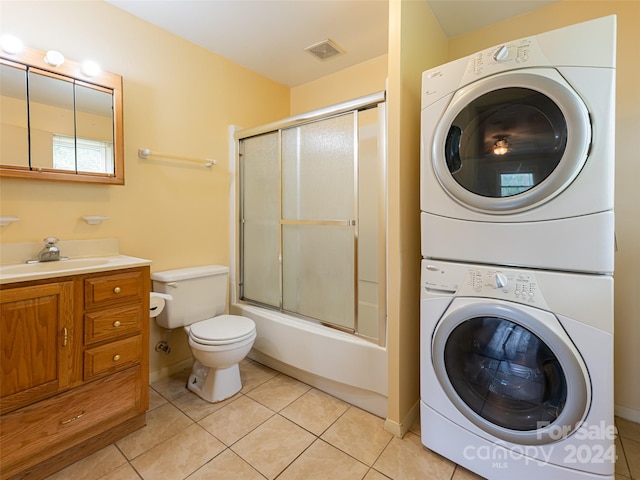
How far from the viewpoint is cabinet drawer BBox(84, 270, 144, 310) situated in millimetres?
1386

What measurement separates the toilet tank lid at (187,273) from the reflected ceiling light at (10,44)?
1.31 meters

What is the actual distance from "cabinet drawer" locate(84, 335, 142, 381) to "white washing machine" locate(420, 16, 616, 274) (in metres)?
Answer: 1.54

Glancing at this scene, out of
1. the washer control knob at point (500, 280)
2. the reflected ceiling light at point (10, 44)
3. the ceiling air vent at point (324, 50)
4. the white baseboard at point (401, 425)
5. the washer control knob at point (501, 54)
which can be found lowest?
the white baseboard at point (401, 425)

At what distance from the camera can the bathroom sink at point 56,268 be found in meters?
1.20

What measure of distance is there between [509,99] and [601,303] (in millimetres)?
811

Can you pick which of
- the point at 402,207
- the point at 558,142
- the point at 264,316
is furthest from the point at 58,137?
the point at 558,142

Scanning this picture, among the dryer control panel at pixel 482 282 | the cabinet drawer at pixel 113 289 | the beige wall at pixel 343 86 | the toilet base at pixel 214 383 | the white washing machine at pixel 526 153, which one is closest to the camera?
the white washing machine at pixel 526 153

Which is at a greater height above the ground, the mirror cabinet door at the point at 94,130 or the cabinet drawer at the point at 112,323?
the mirror cabinet door at the point at 94,130

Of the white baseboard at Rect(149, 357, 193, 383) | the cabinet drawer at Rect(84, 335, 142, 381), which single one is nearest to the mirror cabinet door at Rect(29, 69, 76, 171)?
the cabinet drawer at Rect(84, 335, 142, 381)

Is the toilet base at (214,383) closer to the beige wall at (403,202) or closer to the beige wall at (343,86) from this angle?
the beige wall at (403,202)

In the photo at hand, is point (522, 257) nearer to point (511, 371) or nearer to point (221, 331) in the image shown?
point (511, 371)

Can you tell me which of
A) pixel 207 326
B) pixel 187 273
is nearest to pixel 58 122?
pixel 187 273

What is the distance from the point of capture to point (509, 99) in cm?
Answer: 118

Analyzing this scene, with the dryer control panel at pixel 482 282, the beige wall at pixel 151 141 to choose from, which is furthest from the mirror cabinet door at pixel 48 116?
the dryer control panel at pixel 482 282
